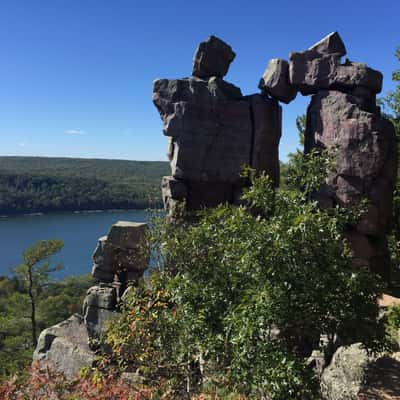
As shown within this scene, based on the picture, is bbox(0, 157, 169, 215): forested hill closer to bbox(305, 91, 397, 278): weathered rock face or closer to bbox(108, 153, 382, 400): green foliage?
bbox(305, 91, 397, 278): weathered rock face

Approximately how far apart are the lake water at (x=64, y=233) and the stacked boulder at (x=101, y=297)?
34778mm

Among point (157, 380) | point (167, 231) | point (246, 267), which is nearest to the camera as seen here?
point (246, 267)

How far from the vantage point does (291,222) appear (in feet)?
16.7

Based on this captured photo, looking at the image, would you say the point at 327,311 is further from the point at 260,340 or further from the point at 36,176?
the point at 36,176

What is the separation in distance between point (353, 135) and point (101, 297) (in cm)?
1031

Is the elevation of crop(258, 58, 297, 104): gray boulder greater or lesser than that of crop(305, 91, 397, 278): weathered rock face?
greater

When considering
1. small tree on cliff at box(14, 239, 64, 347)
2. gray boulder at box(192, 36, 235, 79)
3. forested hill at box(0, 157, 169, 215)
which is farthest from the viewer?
forested hill at box(0, 157, 169, 215)

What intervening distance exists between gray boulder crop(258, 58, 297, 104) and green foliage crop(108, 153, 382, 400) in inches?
364

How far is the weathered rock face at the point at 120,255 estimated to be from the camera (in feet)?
43.5

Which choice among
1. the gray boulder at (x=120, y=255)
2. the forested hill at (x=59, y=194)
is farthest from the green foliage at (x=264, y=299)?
the forested hill at (x=59, y=194)

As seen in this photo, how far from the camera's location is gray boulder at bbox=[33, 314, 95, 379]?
12.7 meters

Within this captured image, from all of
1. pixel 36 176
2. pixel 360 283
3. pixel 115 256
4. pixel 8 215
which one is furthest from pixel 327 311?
pixel 36 176

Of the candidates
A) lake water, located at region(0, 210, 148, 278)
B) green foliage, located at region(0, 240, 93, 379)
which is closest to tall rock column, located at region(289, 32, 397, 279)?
green foliage, located at region(0, 240, 93, 379)

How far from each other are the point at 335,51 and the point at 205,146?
5.84 metres
